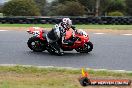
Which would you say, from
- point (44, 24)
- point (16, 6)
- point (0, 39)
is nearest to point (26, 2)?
point (16, 6)

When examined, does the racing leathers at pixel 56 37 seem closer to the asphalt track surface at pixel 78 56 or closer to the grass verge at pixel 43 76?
the asphalt track surface at pixel 78 56

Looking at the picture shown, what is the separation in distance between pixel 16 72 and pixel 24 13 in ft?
76.8

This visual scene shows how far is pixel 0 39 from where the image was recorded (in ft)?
57.0

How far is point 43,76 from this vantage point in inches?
393

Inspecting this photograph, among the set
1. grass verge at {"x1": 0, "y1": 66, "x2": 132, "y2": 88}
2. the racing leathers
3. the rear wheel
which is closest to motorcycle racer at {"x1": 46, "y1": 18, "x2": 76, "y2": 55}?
the racing leathers

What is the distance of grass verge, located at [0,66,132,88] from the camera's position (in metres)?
8.86

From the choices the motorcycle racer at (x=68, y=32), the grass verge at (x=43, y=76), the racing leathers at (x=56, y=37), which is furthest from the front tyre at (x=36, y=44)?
the grass verge at (x=43, y=76)

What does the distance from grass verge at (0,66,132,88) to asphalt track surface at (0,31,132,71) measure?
134 cm

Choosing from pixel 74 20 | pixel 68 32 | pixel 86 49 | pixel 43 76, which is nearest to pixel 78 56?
pixel 86 49

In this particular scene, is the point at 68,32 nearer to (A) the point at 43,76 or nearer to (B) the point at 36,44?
(B) the point at 36,44

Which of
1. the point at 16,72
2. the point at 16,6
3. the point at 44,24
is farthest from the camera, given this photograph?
the point at 16,6

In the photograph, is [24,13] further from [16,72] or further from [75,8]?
[16,72]

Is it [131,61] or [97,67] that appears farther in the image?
[131,61]

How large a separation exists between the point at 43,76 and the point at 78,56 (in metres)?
3.86
